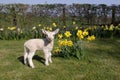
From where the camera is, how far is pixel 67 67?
7359 mm

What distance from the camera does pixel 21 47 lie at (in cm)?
1059

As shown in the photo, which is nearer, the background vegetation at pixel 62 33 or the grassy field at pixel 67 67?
the grassy field at pixel 67 67

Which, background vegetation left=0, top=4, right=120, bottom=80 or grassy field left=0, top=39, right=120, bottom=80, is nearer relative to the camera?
grassy field left=0, top=39, right=120, bottom=80

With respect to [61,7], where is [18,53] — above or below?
below

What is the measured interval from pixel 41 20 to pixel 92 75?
8.42 meters

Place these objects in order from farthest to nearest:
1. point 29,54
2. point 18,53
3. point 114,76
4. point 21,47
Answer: point 21,47, point 18,53, point 29,54, point 114,76

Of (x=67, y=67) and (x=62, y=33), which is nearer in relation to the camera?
(x=67, y=67)

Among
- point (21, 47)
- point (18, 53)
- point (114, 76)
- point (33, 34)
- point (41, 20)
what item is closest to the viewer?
point (114, 76)

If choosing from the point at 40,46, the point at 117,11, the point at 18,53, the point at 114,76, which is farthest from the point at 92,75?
the point at 117,11

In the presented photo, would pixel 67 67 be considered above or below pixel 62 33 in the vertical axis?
below

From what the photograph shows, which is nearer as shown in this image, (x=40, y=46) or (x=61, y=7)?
(x=40, y=46)

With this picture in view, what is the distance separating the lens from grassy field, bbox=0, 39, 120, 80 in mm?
6633

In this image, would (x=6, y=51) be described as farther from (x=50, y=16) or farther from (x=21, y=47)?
(x=50, y=16)

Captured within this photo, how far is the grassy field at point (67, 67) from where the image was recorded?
6.63 metres
